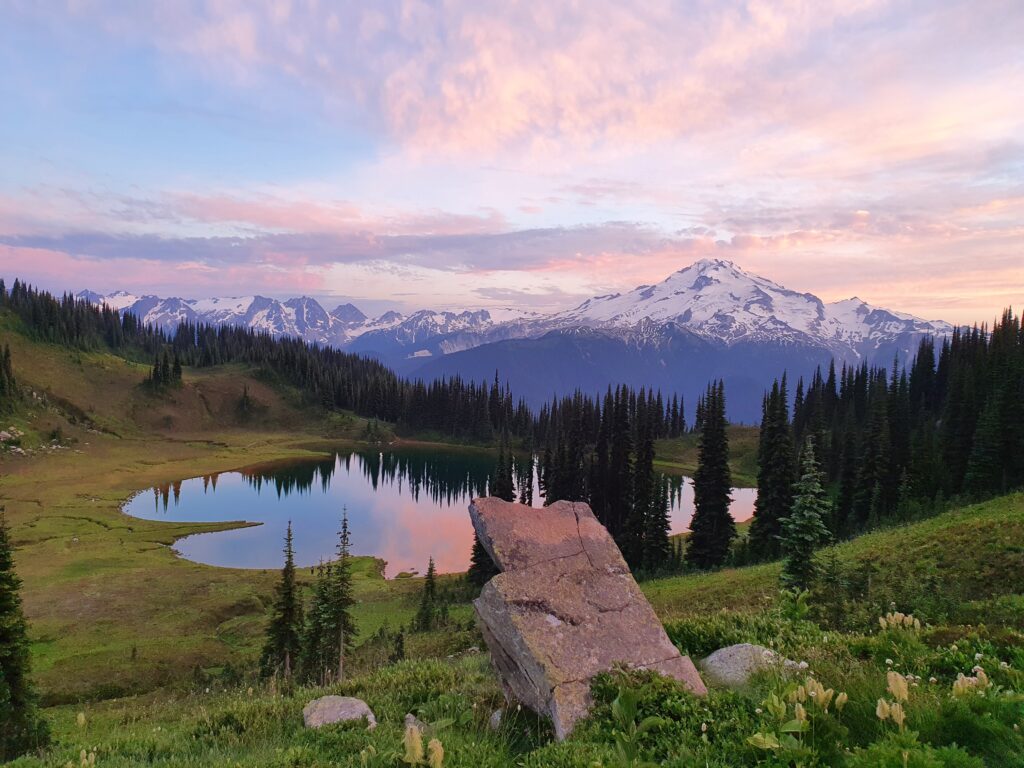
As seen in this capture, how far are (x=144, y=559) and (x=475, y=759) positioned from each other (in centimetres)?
6885

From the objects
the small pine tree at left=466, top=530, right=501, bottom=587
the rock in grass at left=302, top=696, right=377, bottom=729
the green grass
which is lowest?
the green grass

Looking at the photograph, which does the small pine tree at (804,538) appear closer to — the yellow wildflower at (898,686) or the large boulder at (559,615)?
the large boulder at (559,615)

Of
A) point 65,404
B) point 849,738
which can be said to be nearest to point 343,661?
point 849,738

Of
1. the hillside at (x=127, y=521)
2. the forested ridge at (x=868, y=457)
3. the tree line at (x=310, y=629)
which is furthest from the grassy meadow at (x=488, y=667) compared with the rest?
the forested ridge at (x=868, y=457)

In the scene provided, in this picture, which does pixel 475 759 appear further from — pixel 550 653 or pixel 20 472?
pixel 20 472

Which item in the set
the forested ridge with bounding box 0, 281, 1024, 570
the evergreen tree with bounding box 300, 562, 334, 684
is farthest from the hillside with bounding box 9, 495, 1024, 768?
the forested ridge with bounding box 0, 281, 1024, 570

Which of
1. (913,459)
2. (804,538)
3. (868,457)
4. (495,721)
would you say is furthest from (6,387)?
(913,459)

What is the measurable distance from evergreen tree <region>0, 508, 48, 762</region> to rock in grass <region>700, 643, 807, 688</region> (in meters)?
16.7

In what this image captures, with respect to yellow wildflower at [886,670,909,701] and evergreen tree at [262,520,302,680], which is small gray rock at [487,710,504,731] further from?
evergreen tree at [262,520,302,680]

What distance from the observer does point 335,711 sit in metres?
8.80

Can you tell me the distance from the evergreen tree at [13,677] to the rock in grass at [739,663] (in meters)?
16.7

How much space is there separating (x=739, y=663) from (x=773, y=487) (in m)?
51.6

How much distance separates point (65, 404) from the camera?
5714 inches

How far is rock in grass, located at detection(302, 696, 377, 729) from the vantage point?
8.35m
